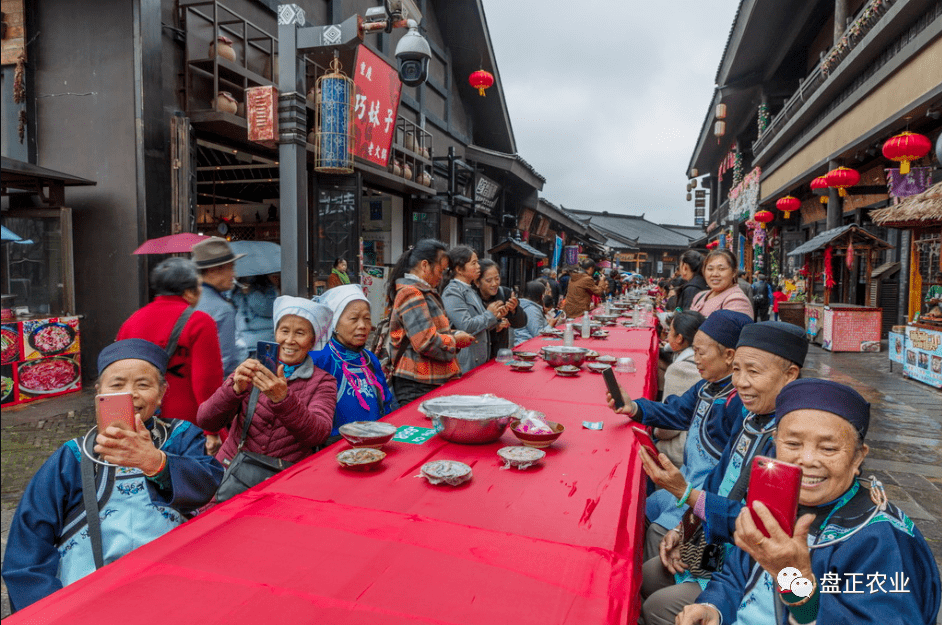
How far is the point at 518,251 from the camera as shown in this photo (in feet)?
52.9

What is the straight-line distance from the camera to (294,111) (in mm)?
4852

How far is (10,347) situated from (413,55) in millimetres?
5534

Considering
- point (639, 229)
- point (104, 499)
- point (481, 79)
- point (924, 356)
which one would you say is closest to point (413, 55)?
point (104, 499)

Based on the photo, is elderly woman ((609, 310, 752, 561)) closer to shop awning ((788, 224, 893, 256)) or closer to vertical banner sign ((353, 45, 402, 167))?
vertical banner sign ((353, 45, 402, 167))

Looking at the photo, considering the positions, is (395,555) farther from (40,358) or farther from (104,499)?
(40,358)

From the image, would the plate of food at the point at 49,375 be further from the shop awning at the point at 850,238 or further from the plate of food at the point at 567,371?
the shop awning at the point at 850,238

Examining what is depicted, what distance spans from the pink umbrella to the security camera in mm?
2978

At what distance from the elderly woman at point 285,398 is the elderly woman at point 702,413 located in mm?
1511

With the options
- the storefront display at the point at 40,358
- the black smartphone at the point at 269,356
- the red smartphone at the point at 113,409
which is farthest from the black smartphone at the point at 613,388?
the storefront display at the point at 40,358

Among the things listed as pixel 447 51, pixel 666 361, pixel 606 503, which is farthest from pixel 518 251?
pixel 606 503

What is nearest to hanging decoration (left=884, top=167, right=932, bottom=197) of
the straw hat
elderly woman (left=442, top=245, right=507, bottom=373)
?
elderly woman (left=442, top=245, right=507, bottom=373)

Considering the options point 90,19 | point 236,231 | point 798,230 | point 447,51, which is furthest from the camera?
point 798,230

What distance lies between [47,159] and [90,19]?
6.25 ft

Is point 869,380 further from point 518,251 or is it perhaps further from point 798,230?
point 798,230
